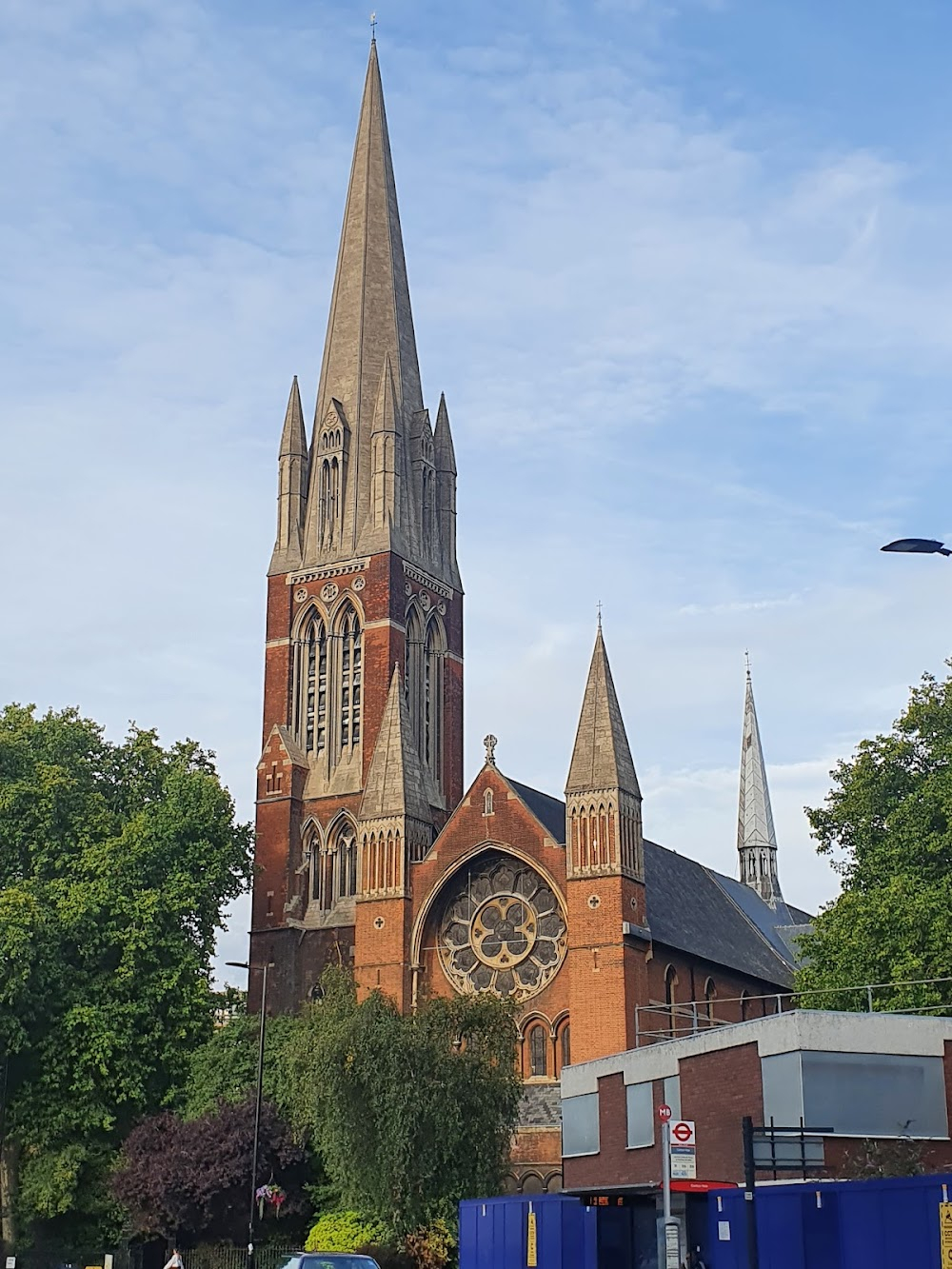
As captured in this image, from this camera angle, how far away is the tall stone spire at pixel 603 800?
51.2 meters

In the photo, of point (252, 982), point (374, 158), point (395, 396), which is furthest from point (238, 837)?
point (374, 158)

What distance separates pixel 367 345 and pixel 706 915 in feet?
94.0

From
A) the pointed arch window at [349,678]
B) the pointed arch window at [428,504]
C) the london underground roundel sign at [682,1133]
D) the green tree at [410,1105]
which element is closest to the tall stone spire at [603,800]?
the green tree at [410,1105]

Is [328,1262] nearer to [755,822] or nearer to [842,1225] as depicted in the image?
[842,1225]

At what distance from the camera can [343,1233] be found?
4147 centimetres

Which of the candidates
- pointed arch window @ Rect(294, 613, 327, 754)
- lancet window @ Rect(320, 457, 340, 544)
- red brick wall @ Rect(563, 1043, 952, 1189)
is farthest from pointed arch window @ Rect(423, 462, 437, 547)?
red brick wall @ Rect(563, 1043, 952, 1189)

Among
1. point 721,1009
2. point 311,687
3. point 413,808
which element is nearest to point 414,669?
point 311,687

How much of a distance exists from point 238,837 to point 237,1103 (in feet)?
37.5

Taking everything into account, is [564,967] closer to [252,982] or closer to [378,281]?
[252,982]

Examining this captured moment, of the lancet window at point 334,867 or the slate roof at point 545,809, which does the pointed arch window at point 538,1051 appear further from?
the lancet window at point 334,867

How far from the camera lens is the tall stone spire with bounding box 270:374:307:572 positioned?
2773 inches

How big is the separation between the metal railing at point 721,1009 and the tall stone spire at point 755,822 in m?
30.4

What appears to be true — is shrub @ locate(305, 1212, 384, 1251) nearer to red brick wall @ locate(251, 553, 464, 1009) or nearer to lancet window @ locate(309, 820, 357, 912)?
red brick wall @ locate(251, 553, 464, 1009)

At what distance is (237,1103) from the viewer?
47406 millimetres
